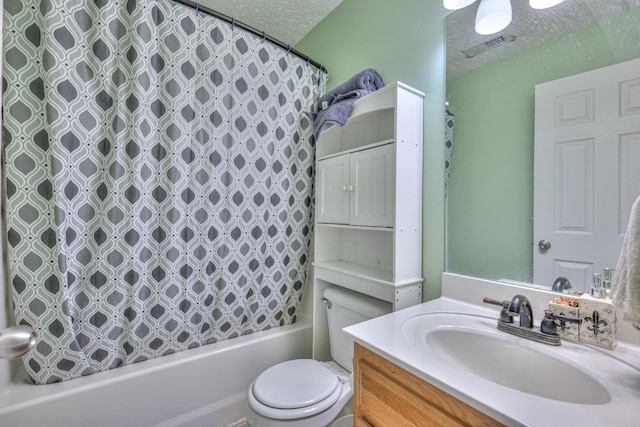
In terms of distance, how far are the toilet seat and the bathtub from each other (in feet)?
1.13

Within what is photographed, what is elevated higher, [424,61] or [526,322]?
[424,61]

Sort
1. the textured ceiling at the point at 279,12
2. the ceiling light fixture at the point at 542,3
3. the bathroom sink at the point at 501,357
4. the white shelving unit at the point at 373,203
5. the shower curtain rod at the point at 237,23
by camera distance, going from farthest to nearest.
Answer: the textured ceiling at the point at 279,12
the shower curtain rod at the point at 237,23
the white shelving unit at the point at 373,203
the ceiling light fixture at the point at 542,3
the bathroom sink at the point at 501,357

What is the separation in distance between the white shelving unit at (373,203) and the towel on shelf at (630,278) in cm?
64

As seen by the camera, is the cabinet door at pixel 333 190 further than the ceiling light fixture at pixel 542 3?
Yes

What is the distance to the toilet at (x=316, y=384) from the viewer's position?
100 cm

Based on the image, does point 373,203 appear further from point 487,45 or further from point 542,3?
point 542,3

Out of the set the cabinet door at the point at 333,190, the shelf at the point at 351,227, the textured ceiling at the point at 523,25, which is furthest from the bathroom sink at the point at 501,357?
the textured ceiling at the point at 523,25

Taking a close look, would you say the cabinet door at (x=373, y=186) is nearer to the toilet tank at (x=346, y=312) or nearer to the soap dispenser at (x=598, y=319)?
the toilet tank at (x=346, y=312)

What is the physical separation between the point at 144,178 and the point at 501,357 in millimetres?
1516

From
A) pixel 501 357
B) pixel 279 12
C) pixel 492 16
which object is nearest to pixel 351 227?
pixel 501 357

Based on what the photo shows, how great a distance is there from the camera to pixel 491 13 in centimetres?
102

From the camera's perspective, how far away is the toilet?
3.29ft

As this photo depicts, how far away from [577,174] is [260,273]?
143 cm

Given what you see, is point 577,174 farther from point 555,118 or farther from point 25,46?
point 25,46
